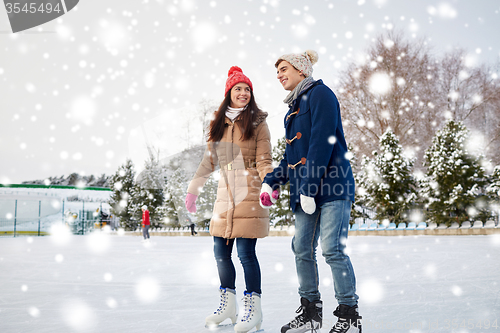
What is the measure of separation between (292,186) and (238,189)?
36 centimetres

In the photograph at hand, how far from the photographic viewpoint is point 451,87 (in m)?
18.8

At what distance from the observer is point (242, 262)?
237 cm

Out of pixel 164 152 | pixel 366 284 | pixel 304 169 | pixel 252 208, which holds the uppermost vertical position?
pixel 164 152

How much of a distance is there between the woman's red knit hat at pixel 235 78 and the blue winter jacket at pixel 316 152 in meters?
0.45

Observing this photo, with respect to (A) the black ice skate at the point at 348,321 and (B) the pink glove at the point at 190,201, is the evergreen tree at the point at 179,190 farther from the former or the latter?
(A) the black ice skate at the point at 348,321

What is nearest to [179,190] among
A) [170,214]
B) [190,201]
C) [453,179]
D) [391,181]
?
[170,214]

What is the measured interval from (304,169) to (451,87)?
1956 cm

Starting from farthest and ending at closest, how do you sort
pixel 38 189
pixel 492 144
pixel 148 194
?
pixel 38 189
pixel 148 194
pixel 492 144

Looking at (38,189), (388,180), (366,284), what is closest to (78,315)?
(366,284)

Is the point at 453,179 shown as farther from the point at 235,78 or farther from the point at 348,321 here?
the point at 348,321

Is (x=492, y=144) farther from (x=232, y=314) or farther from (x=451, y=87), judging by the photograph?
(x=232, y=314)

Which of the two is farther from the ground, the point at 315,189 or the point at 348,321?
the point at 315,189

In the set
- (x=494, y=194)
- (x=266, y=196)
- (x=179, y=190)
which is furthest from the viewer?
(x=179, y=190)

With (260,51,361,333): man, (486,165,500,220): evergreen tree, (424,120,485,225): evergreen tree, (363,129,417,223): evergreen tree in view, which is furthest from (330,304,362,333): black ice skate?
(363,129,417,223): evergreen tree
